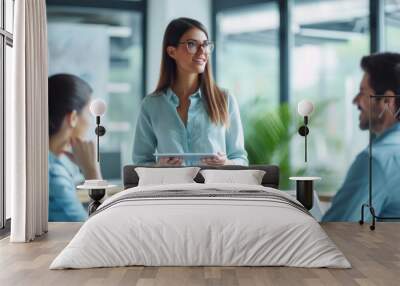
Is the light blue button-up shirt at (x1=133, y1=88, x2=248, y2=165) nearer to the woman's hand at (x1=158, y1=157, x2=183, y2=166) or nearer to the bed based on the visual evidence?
the woman's hand at (x1=158, y1=157, x2=183, y2=166)

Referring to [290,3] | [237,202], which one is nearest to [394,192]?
[290,3]

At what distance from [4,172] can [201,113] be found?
2395 mm

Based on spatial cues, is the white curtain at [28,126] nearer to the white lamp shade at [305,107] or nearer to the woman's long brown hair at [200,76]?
the woman's long brown hair at [200,76]

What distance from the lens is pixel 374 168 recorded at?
794 centimetres

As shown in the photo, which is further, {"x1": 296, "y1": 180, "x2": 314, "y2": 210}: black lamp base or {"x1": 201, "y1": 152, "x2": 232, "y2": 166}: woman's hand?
{"x1": 201, "y1": 152, "x2": 232, "y2": 166}: woman's hand

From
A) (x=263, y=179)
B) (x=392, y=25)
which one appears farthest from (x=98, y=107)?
(x=392, y=25)

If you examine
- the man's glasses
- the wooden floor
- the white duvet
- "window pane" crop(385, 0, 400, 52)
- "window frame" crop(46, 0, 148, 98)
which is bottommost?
the wooden floor

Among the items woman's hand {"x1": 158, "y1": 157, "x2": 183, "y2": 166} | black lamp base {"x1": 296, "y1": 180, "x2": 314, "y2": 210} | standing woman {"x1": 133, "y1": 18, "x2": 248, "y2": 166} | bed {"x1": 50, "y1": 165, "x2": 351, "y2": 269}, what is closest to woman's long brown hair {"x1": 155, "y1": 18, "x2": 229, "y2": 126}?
standing woman {"x1": 133, "y1": 18, "x2": 248, "y2": 166}

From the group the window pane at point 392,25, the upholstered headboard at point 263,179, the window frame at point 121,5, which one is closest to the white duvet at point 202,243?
the upholstered headboard at point 263,179

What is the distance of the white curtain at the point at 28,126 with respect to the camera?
6.13m

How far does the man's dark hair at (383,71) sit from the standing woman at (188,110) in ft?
5.62

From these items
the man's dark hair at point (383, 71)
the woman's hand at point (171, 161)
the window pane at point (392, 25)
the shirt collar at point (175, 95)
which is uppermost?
the window pane at point (392, 25)

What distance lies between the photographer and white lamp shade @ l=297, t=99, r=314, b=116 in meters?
7.52

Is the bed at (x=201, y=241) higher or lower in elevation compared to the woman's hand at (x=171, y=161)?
lower
